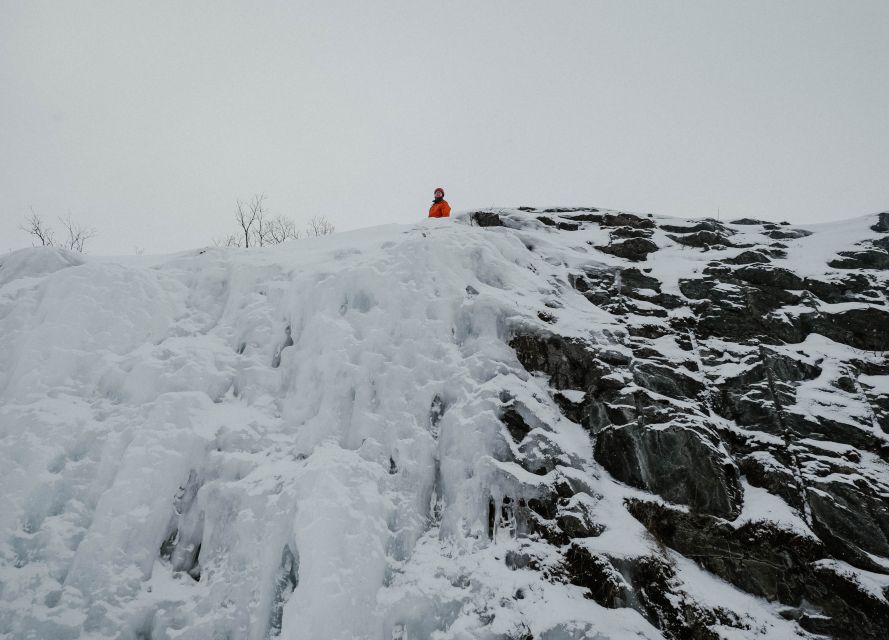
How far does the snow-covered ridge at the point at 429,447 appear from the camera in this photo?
20.8 feet

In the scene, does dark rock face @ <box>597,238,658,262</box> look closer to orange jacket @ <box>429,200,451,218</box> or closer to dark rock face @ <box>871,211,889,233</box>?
A: orange jacket @ <box>429,200,451,218</box>

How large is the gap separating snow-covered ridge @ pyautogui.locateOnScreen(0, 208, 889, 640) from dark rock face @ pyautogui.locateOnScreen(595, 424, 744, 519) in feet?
0.13

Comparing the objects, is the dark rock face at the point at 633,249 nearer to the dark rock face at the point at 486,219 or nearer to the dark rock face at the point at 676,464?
the dark rock face at the point at 486,219

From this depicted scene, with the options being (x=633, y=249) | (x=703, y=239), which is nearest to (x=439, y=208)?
(x=633, y=249)

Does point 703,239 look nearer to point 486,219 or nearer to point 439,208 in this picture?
point 486,219

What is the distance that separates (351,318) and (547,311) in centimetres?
426

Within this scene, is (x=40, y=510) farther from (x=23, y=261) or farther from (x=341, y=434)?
(x=23, y=261)

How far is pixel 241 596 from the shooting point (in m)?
6.41

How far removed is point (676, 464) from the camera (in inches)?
308

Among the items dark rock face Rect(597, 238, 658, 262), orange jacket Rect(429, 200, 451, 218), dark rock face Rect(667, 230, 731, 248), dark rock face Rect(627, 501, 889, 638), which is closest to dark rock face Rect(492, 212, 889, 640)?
dark rock face Rect(627, 501, 889, 638)

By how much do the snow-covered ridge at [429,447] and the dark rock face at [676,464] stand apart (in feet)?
0.13

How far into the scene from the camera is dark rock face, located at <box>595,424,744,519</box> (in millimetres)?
7480

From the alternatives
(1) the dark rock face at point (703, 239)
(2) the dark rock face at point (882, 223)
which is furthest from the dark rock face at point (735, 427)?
(1) the dark rock face at point (703, 239)

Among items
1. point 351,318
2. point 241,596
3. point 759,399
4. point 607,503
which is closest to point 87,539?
point 241,596
